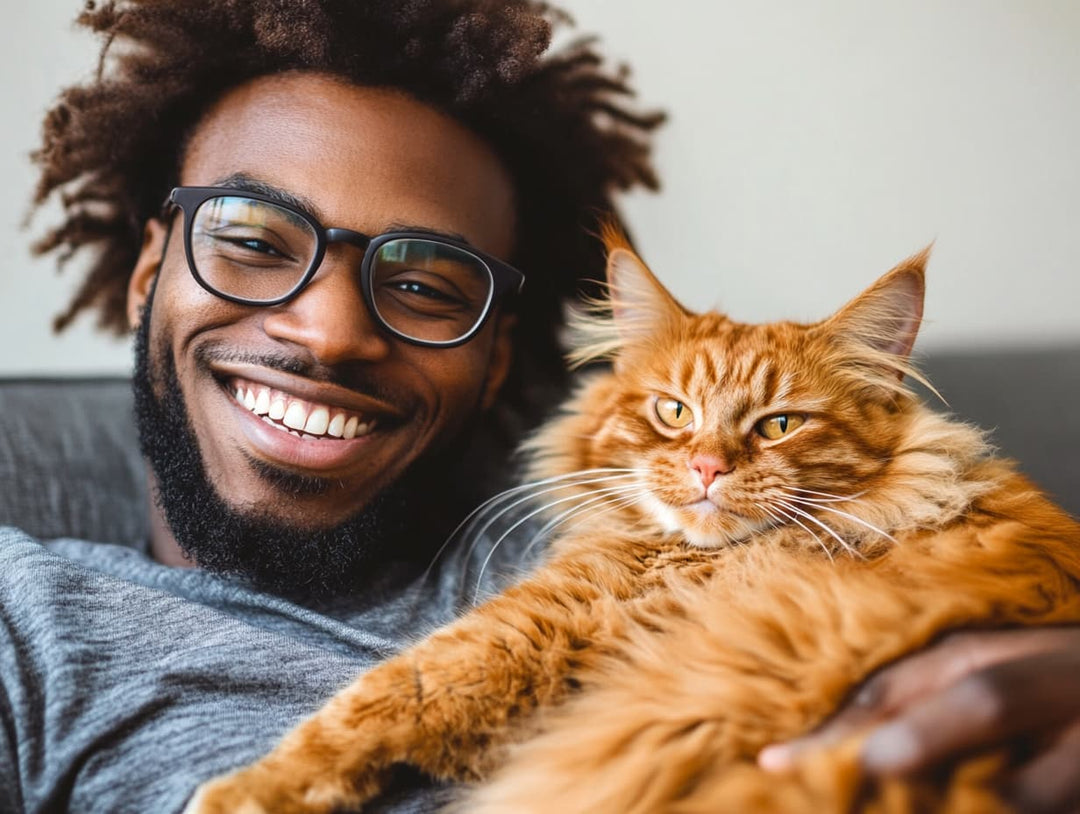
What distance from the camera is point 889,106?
226 cm

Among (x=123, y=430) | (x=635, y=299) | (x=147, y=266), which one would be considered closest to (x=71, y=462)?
(x=123, y=430)

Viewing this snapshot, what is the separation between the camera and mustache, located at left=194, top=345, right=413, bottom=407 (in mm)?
1458

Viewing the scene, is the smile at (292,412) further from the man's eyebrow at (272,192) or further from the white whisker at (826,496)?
the white whisker at (826,496)

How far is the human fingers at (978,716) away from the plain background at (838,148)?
1.59m

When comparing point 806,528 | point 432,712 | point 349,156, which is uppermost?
point 349,156

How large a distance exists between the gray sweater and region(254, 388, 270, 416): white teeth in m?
0.34

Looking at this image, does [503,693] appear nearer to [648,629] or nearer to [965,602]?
[648,629]

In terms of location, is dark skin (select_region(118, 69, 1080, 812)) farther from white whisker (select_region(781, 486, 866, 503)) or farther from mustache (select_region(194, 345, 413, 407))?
white whisker (select_region(781, 486, 866, 503))

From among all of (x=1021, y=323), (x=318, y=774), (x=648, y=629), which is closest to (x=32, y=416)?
(x=318, y=774)

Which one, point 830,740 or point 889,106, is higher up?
point 889,106

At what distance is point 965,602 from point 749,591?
278 mm

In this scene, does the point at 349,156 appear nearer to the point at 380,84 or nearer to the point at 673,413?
the point at 380,84

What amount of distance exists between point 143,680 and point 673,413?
971 millimetres

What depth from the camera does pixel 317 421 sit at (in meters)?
1.50
